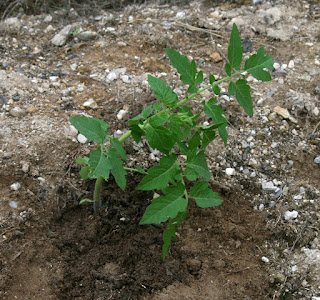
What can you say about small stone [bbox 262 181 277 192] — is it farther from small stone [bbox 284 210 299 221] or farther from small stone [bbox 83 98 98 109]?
small stone [bbox 83 98 98 109]

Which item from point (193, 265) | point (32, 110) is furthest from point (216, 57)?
point (193, 265)

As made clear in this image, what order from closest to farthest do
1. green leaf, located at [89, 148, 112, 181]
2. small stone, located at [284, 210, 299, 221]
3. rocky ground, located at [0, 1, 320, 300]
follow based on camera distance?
green leaf, located at [89, 148, 112, 181] < rocky ground, located at [0, 1, 320, 300] < small stone, located at [284, 210, 299, 221]

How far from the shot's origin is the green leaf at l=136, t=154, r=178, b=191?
5.65 ft

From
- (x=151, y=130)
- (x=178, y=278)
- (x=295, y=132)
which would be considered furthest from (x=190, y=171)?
(x=295, y=132)

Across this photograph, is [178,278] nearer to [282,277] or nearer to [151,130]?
[282,277]

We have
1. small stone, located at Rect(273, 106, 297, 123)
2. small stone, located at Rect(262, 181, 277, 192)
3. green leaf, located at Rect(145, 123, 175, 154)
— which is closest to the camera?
green leaf, located at Rect(145, 123, 175, 154)

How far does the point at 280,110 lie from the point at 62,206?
1709 mm

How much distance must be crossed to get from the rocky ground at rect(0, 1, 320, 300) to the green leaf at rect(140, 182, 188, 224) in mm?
656

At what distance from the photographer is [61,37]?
333 cm

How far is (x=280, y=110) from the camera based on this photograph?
291 cm

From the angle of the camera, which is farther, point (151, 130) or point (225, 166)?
point (225, 166)

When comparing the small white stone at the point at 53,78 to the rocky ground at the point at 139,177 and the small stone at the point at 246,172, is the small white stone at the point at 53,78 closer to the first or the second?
the rocky ground at the point at 139,177

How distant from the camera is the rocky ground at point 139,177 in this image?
7.04ft

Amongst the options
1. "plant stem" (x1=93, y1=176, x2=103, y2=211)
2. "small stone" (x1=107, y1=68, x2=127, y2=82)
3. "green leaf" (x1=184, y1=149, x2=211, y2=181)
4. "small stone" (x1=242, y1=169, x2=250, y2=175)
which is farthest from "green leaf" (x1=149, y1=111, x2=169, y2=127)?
"small stone" (x1=107, y1=68, x2=127, y2=82)
